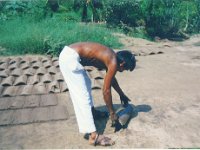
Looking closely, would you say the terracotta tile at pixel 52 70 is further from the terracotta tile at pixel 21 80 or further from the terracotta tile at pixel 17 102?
the terracotta tile at pixel 17 102

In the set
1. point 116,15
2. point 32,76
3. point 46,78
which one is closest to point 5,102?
point 46,78

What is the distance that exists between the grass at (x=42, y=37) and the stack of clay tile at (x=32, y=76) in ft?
1.83

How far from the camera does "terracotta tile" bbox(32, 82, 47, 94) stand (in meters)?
5.36

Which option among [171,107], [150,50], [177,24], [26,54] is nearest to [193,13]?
[177,24]

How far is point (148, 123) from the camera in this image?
4035 mm

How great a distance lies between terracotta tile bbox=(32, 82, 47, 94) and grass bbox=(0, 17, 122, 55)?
2310 millimetres

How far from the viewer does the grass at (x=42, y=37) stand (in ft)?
25.9

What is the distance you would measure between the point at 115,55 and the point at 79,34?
582cm

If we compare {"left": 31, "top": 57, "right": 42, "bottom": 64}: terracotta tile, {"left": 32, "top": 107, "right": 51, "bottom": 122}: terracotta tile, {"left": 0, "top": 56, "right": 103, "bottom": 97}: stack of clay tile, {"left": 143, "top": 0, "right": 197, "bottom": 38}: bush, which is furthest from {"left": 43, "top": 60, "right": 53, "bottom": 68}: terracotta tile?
{"left": 143, "top": 0, "right": 197, "bottom": 38}: bush

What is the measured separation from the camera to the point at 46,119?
418 centimetres

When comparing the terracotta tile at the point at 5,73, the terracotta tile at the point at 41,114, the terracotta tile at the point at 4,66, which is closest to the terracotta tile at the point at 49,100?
the terracotta tile at the point at 41,114

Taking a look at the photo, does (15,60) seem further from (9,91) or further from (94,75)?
(94,75)

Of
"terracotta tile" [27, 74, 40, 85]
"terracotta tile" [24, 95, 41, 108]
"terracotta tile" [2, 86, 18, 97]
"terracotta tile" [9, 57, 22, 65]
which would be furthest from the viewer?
"terracotta tile" [9, 57, 22, 65]

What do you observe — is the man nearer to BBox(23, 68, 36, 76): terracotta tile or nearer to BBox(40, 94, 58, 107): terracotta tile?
BBox(40, 94, 58, 107): terracotta tile
